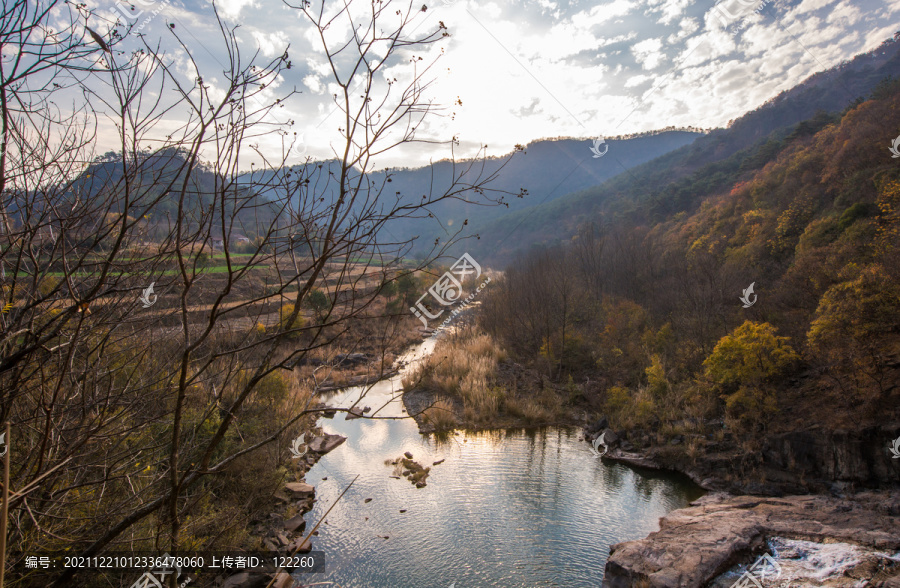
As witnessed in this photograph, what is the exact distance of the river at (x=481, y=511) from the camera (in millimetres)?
6301

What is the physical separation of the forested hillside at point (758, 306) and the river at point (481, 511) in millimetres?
2829

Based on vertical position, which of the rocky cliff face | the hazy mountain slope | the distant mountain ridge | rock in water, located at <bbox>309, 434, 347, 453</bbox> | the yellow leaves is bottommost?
rock in water, located at <bbox>309, 434, 347, 453</bbox>

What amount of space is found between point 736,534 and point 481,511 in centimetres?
393

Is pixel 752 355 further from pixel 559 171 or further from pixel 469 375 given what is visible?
pixel 559 171

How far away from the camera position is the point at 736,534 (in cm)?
625

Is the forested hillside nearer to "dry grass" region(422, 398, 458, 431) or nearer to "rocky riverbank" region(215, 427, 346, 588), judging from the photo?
"dry grass" region(422, 398, 458, 431)

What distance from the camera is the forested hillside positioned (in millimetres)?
7984

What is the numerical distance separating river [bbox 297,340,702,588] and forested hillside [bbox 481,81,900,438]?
2.83 m

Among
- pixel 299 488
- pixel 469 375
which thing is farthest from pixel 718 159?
pixel 299 488

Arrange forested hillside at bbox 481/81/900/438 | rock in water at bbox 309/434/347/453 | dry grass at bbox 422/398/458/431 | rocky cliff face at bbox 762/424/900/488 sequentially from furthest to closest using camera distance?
dry grass at bbox 422/398/458/431 < rock in water at bbox 309/434/347/453 < forested hillside at bbox 481/81/900/438 < rocky cliff face at bbox 762/424/900/488

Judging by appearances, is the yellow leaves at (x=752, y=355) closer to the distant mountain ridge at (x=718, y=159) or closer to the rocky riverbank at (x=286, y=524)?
the rocky riverbank at (x=286, y=524)

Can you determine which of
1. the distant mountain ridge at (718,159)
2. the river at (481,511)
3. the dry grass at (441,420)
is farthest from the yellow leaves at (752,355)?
the distant mountain ridge at (718,159)

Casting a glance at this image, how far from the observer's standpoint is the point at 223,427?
140 cm

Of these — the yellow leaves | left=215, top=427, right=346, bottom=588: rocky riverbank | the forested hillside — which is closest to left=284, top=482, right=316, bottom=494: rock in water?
left=215, top=427, right=346, bottom=588: rocky riverbank
